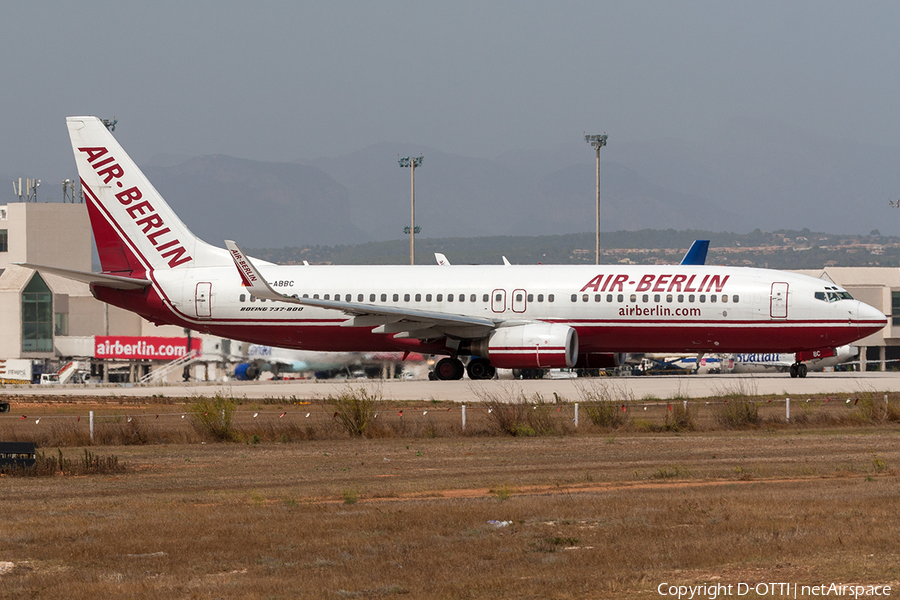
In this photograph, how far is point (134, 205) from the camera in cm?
4628

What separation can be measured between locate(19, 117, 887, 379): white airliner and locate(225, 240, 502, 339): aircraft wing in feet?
0.16

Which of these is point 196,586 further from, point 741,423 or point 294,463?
point 741,423

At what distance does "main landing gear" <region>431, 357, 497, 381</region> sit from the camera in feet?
144

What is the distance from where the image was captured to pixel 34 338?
83625 millimetres

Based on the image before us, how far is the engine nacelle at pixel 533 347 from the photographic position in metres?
39.9

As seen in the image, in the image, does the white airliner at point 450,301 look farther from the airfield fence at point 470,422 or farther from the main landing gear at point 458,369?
the airfield fence at point 470,422

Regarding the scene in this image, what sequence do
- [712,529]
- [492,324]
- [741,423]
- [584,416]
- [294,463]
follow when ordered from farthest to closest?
[492,324], [584,416], [741,423], [294,463], [712,529]

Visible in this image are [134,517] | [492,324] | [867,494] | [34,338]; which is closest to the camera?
[134,517]

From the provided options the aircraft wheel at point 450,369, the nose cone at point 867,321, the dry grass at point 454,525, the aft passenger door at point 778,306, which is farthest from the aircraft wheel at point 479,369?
the dry grass at point 454,525

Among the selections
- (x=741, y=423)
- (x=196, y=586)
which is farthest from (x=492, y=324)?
(x=196, y=586)

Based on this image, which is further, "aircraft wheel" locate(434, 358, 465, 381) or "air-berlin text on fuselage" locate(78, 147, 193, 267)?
"air-berlin text on fuselage" locate(78, 147, 193, 267)

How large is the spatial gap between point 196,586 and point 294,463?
10.1 m

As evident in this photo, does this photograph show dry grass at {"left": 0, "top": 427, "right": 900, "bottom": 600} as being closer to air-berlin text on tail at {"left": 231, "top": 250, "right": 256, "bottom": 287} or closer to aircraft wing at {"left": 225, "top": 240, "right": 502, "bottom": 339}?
air-berlin text on tail at {"left": 231, "top": 250, "right": 256, "bottom": 287}

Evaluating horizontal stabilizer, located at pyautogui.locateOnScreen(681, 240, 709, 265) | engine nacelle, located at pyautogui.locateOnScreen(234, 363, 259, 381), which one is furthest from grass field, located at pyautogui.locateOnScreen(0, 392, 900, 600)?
engine nacelle, located at pyautogui.locateOnScreen(234, 363, 259, 381)
